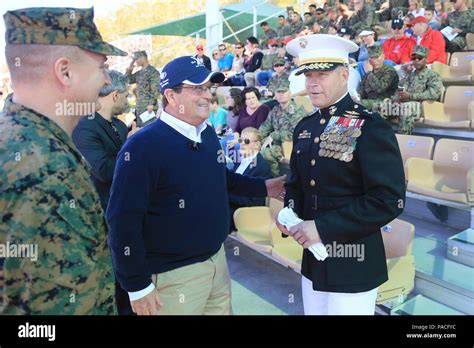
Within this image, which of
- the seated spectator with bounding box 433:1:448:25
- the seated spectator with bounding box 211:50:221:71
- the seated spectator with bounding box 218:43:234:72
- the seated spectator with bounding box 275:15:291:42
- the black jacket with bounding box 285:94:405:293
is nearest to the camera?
the black jacket with bounding box 285:94:405:293

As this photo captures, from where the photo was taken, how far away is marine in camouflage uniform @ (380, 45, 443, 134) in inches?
168

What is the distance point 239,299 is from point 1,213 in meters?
2.28

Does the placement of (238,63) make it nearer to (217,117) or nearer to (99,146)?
(217,117)

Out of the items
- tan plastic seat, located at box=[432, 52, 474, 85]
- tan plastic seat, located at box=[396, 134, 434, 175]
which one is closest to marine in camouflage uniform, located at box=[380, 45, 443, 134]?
tan plastic seat, located at box=[396, 134, 434, 175]

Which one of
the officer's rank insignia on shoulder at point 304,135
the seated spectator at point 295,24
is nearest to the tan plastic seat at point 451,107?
the officer's rank insignia on shoulder at point 304,135

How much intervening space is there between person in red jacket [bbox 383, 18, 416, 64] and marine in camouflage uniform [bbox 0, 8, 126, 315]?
5609mm

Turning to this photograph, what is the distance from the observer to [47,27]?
955 mm

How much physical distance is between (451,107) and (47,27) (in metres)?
4.59

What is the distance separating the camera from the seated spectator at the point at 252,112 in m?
5.36

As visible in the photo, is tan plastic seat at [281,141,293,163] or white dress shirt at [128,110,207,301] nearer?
white dress shirt at [128,110,207,301]

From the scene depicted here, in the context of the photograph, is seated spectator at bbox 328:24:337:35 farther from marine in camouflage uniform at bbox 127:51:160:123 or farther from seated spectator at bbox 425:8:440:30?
marine in camouflage uniform at bbox 127:51:160:123
